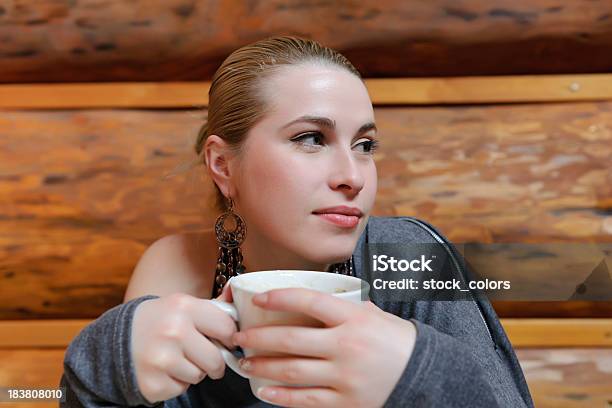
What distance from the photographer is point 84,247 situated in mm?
1304

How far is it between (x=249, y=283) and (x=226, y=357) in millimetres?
78

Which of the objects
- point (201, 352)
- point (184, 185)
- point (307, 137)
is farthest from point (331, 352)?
point (184, 185)

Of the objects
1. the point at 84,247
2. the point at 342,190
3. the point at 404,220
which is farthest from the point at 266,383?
the point at 84,247

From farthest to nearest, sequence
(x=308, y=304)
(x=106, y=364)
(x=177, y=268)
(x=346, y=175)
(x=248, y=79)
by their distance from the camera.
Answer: (x=177, y=268), (x=248, y=79), (x=346, y=175), (x=106, y=364), (x=308, y=304)

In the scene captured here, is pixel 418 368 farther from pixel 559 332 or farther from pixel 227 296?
pixel 559 332

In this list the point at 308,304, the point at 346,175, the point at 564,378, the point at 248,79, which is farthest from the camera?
the point at 564,378

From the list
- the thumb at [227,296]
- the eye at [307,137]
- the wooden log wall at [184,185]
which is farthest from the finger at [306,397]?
the wooden log wall at [184,185]

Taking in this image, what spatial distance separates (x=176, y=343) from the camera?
65 cm

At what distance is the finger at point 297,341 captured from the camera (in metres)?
0.59

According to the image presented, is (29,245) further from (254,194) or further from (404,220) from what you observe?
(404,220)

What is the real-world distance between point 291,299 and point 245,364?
94 millimetres

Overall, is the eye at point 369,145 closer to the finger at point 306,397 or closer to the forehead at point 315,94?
the forehead at point 315,94

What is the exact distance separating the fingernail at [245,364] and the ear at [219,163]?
17.2 inches

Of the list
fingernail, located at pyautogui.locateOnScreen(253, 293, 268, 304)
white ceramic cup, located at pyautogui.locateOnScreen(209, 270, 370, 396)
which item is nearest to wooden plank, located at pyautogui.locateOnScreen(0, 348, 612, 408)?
white ceramic cup, located at pyautogui.locateOnScreen(209, 270, 370, 396)
